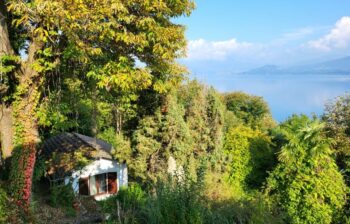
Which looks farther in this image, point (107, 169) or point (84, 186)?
point (107, 169)

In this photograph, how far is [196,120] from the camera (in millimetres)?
17047

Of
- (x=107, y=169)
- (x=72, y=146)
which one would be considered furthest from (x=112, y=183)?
(x=72, y=146)

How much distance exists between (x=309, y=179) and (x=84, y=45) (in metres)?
9.64

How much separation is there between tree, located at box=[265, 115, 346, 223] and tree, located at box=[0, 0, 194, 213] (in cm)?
640

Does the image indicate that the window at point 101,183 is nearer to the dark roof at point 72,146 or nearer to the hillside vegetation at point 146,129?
the dark roof at point 72,146

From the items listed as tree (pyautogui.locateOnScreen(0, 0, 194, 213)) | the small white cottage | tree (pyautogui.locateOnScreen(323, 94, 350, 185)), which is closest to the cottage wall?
the small white cottage

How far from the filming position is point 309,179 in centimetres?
1250

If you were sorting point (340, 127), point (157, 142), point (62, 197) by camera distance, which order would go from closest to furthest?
point (62, 197) → point (340, 127) → point (157, 142)

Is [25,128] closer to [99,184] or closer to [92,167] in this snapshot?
[92,167]

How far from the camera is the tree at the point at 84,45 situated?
7825 millimetres

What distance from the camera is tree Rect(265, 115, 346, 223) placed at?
12234mm

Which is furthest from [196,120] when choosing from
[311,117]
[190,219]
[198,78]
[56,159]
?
[190,219]

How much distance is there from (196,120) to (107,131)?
11.2 metres

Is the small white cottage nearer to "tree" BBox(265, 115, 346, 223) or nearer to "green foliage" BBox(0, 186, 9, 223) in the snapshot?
"green foliage" BBox(0, 186, 9, 223)
